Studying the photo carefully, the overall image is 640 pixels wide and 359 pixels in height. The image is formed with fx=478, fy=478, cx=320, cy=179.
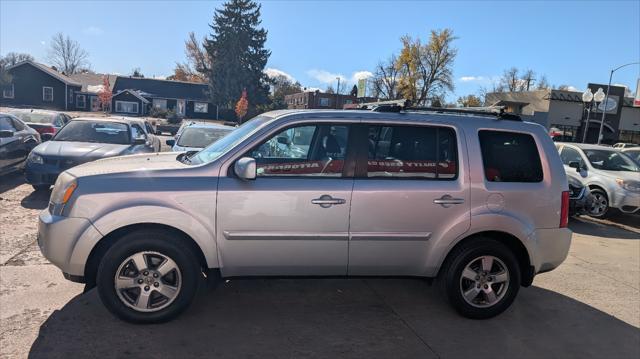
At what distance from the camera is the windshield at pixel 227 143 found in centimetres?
420

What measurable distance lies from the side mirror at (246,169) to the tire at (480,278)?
1.99m

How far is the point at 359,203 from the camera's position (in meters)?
4.08

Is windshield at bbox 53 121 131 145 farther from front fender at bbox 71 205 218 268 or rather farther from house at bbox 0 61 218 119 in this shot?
house at bbox 0 61 218 119

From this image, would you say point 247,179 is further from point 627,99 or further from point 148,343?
point 627,99

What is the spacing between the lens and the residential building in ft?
165

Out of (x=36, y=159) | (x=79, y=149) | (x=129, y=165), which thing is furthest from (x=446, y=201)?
(x=36, y=159)

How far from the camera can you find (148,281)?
3.91 meters

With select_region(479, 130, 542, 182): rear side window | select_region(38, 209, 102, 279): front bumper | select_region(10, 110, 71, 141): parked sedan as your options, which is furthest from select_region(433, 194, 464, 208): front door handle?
select_region(10, 110, 71, 141): parked sedan

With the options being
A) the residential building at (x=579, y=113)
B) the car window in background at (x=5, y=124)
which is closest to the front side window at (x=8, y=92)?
the car window in background at (x=5, y=124)

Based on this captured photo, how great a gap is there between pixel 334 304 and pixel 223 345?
4.32 ft

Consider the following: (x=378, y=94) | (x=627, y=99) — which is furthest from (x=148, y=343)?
(x=378, y=94)

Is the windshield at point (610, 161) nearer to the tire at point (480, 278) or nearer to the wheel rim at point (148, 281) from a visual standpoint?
the tire at point (480, 278)

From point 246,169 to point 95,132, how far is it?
7418 millimetres

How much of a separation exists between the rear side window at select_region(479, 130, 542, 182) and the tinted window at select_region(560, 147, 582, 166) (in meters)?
8.01
